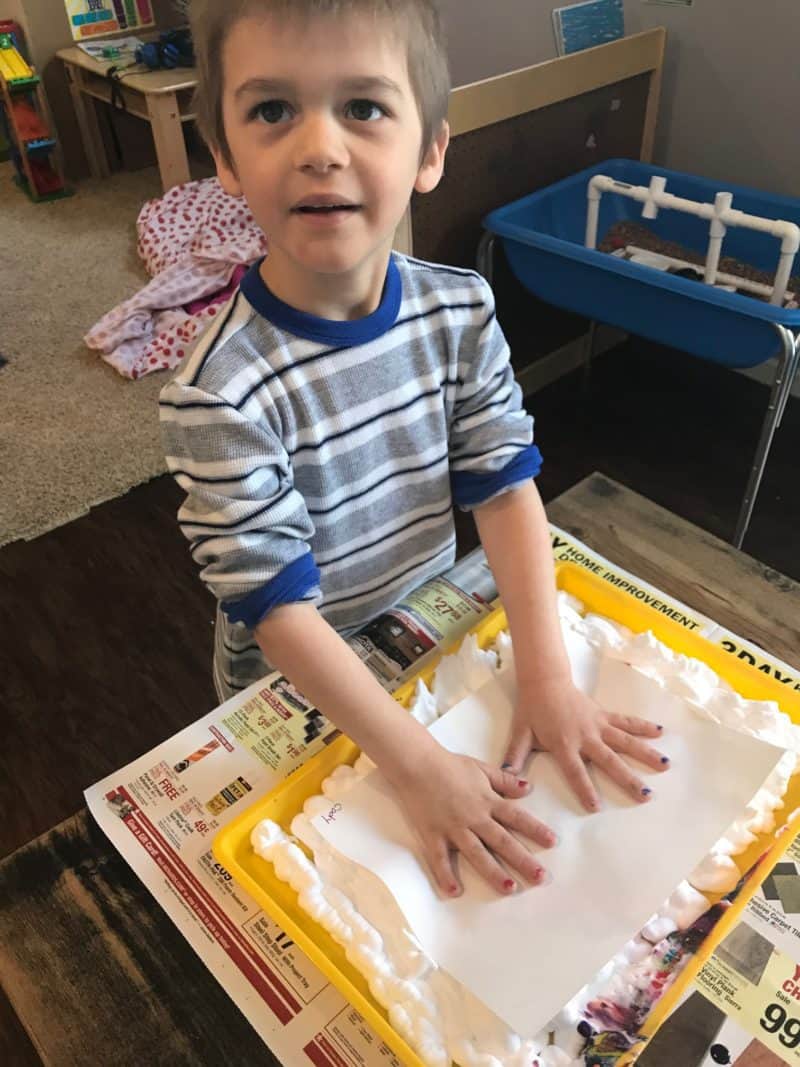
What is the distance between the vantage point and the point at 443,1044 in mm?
436

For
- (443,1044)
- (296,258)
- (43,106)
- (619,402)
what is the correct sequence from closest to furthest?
1. (443,1044)
2. (296,258)
3. (619,402)
4. (43,106)

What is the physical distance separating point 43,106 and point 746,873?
11.0 ft

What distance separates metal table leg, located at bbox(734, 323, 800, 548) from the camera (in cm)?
126

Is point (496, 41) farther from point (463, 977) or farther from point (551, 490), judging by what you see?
point (463, 977)

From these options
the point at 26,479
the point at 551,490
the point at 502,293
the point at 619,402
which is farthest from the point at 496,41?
the point at 26,479

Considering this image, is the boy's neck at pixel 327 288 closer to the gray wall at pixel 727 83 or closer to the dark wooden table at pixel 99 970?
the dark wooden table at pixel 99 970

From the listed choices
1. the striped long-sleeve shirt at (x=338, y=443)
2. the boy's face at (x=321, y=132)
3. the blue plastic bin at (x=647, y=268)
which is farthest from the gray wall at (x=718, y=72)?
the boy's face at (x=321, y=132)

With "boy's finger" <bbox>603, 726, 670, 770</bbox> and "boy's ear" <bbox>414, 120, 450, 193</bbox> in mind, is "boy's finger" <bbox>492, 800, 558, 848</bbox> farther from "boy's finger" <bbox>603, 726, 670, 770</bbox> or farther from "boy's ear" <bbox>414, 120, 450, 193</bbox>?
"boy's ear" <bbox>414, 120, 450, 193</bbox>

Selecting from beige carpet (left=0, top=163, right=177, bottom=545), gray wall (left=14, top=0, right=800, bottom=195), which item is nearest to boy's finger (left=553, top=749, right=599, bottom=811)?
beige carpet (left=0, top=163, right=177, bottom=545)

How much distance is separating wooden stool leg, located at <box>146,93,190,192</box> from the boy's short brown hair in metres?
2.29

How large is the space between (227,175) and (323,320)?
0.12m

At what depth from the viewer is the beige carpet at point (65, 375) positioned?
1841 mm

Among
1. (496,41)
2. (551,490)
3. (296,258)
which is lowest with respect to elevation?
(551,490)

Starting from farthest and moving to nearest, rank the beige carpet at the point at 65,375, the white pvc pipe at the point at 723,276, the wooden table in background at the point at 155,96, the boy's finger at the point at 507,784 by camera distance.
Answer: the wooden table in background at the point at 155,96 < the beige carpet at the point at 65,375 < the white pvc pipe at the point at 723,276 < the boy's finger at the point at 507,784
